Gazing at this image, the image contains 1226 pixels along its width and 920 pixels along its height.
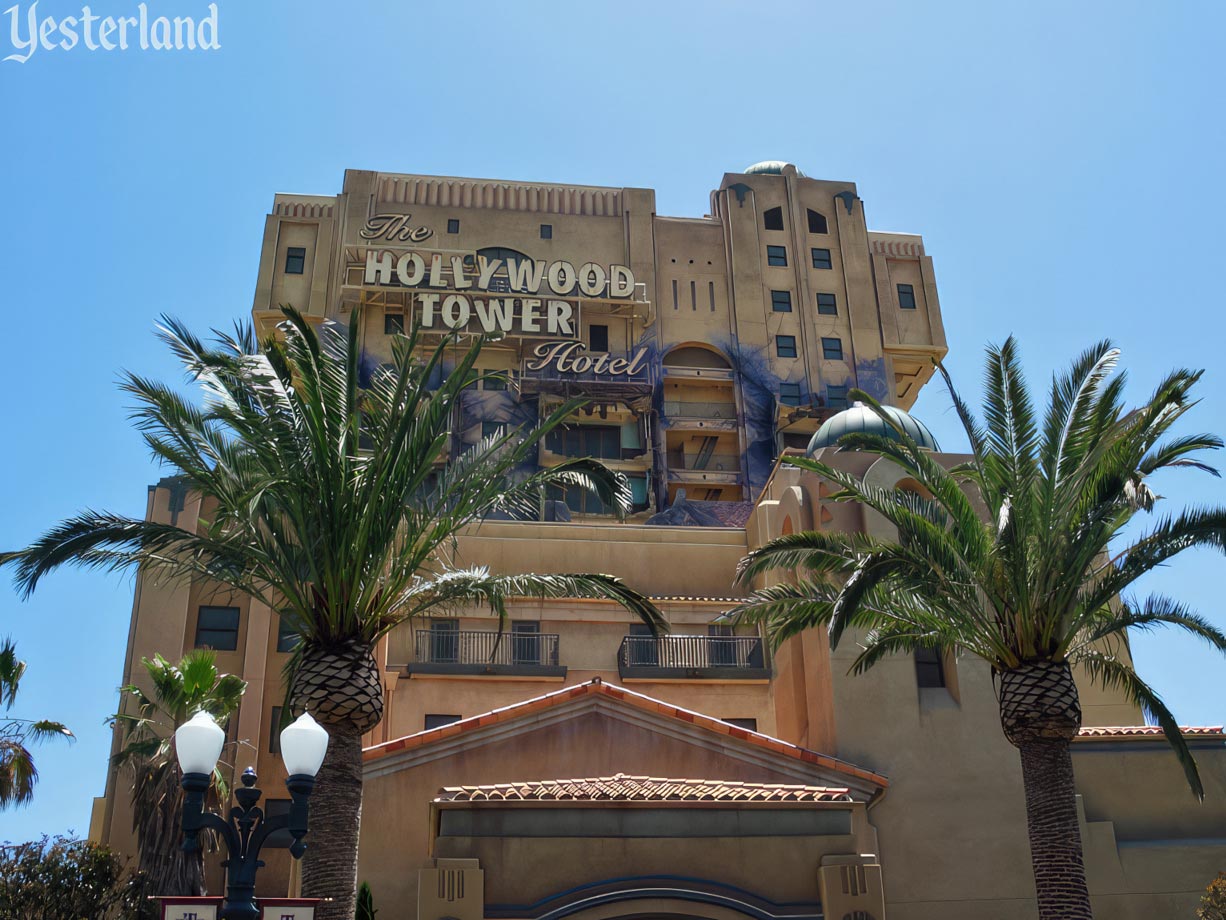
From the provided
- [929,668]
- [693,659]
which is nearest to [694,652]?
[693,659]

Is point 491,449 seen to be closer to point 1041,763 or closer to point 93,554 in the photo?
point 93,554

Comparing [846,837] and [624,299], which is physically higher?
[624,299]

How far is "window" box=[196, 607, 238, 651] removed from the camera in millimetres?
34938

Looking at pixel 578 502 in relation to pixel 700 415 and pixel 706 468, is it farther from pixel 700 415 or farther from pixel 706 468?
pixel 700 415

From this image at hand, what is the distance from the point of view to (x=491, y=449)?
709 inches

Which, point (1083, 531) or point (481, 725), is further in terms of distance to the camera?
point (481, 725)

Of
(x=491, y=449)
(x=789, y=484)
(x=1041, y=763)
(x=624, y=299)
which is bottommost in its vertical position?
(x=1041, y=763)

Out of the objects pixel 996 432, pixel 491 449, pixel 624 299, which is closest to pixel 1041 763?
pixel 996 432

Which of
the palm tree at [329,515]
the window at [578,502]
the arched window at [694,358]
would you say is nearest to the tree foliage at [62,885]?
the palm tree at [329,515]

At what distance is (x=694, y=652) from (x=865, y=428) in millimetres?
7293

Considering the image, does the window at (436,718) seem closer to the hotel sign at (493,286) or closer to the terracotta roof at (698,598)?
the terracotta roof at (698,598)

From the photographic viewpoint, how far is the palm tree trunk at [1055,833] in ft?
57.1

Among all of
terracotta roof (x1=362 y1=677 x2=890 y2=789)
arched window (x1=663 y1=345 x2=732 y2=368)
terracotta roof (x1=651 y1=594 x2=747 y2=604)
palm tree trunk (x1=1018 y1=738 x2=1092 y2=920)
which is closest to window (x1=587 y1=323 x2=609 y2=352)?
arched window (x1=663 y1=345 x2=732 y2=368)

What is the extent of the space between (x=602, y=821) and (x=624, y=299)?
137 ft
